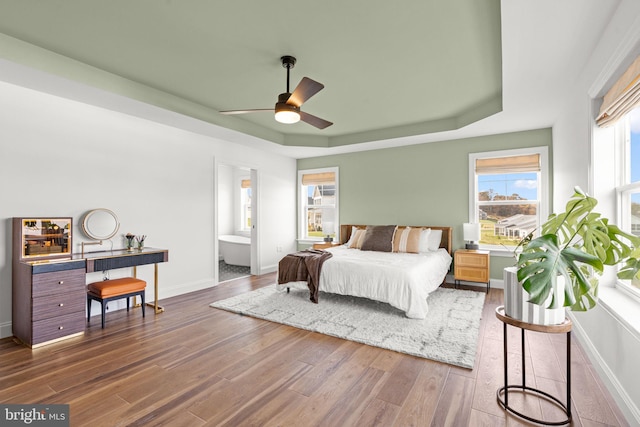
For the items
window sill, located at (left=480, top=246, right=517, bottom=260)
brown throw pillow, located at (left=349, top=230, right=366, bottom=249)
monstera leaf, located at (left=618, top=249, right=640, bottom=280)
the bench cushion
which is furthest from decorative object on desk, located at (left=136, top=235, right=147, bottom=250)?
window sill, located at (left=480, top=246, right=517, bottom=260)

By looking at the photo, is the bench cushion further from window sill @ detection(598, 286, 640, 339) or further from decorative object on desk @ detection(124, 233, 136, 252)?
window sill @ detection(598, 286, 640, 339)

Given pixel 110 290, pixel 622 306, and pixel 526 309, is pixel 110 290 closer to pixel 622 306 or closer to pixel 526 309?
pixel 526 309

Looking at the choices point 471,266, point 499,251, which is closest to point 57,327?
point 471,266

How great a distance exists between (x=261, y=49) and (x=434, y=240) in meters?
3.87

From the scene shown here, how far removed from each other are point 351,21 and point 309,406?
2767 millimetres

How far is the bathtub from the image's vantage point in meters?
6.88

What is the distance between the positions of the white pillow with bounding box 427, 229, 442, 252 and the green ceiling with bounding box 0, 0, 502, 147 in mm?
1892

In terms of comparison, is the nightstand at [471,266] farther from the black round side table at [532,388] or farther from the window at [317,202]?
the black round side table at [532,388]

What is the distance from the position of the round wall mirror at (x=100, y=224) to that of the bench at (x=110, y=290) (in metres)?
0.59

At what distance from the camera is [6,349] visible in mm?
2828

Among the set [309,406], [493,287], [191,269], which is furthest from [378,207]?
[309,406]

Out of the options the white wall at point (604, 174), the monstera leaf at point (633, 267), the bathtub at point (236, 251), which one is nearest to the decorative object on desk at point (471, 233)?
the white wall at point (604, 174)

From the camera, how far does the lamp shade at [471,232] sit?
4887 mm

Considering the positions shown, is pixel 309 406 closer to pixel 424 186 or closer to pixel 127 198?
pixel 127 198
